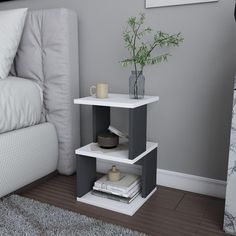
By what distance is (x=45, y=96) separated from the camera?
1.69 metres

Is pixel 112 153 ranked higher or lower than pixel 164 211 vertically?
higher

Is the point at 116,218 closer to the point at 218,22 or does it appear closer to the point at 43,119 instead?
the point at 43,119

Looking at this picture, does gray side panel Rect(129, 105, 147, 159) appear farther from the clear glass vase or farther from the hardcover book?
the hardcover book

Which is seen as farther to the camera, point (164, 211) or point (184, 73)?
point (184, 73)

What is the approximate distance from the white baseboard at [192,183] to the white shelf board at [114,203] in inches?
7.3

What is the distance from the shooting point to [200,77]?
1.43 m

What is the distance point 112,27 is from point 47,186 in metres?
0.97

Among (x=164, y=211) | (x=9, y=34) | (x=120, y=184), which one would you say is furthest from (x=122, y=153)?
(x=9, y=34)

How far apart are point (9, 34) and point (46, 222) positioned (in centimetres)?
100

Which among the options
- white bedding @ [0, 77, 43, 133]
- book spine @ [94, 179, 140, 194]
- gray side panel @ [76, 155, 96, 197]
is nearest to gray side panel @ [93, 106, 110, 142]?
gray side panel @ [76, 155, 96, 197]

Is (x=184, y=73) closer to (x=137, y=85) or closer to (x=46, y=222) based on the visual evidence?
(x=137, y=85)

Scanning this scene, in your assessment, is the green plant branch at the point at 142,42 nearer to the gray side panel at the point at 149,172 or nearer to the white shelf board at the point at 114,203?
the gray side panel at the point at 149,172

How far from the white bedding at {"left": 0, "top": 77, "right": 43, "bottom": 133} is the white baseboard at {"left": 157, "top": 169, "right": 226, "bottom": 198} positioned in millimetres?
771

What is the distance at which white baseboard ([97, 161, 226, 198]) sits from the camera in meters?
1.46
